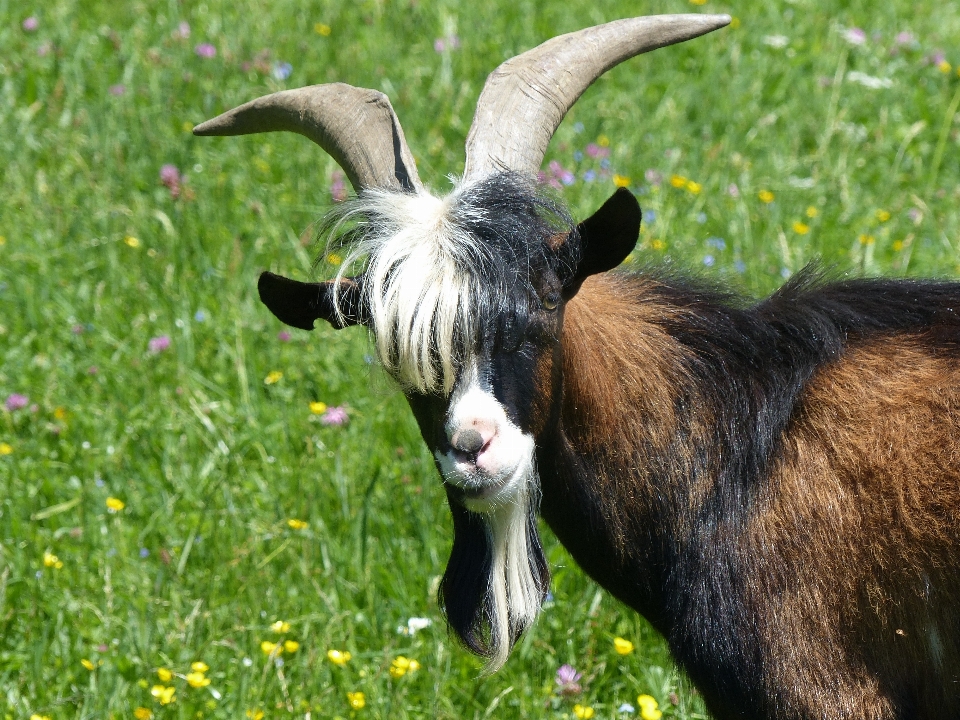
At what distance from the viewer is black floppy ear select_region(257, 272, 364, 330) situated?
128 inches

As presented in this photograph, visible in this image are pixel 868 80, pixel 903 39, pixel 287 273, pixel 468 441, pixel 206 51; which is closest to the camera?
pixel 468 441

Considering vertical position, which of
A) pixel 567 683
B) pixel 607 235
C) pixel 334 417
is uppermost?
pixel 607 235

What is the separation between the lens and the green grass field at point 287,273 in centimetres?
427

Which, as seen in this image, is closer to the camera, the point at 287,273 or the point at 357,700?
the point at 357,700

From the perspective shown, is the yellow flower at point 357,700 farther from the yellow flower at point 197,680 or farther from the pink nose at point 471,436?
the pink nose at point 471,436

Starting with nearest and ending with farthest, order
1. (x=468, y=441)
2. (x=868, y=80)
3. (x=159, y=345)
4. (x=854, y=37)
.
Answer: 1. (x=468, y=441)
2. (x=159, y=345)
3. (x=868, y=80)
4. (x=854, y=37)

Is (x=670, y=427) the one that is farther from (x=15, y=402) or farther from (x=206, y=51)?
(x=206, y=51)

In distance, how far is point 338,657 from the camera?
410 centimetres

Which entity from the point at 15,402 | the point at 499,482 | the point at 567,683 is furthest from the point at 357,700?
the point at 15,402

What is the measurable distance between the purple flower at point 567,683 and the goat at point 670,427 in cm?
56

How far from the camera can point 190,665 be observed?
13.6 ft

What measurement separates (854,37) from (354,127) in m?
5.40

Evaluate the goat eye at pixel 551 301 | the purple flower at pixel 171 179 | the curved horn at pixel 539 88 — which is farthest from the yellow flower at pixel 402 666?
the purple flower at pixel 171 179

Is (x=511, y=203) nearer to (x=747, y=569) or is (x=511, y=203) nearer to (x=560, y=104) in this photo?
(x=560, y=104)
